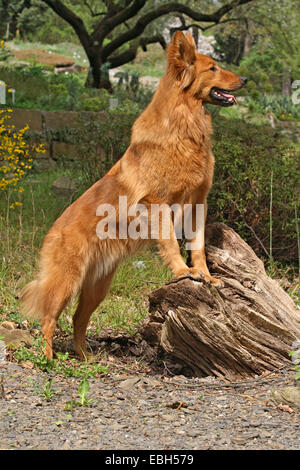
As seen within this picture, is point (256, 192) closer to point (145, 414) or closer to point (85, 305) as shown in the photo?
point (85, 305)

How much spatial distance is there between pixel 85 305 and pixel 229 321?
3.91 ft

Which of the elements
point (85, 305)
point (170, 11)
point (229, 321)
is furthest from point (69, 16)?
point (229, 321)

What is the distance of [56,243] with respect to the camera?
159 inches

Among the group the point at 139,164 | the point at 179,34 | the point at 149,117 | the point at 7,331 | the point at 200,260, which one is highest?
the point at 179,34

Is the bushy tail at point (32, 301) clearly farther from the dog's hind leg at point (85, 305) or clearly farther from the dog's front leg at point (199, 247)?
the dog's front leg at point (199, 247)

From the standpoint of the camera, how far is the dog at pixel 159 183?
3.89 meters

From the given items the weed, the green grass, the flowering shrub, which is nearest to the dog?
the weed

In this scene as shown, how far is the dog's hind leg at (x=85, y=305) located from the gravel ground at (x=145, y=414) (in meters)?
0.58

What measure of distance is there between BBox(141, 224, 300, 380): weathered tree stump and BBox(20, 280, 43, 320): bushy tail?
831 mm

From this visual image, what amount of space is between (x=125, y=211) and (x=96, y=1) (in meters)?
20.1

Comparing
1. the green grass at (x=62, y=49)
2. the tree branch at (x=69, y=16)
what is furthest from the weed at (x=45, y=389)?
the green grass at (x=62, y=49)

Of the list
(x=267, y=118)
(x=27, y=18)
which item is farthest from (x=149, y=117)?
(x=27, y=18)

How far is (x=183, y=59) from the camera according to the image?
388 centimetres

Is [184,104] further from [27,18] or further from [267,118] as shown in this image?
[27,18]
